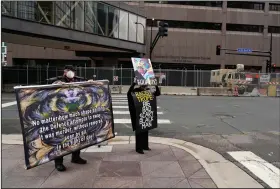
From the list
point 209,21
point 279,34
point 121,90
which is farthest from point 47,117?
point 279,34

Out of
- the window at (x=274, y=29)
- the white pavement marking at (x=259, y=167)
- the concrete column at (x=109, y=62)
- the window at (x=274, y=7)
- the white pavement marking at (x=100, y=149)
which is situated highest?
the window at (x=274, y=7)

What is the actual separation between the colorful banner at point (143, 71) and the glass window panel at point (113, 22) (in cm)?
2859

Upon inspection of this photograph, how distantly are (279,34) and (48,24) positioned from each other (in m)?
44.6

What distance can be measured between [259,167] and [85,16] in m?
28.3

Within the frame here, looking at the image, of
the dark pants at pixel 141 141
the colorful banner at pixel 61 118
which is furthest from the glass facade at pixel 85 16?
the colorful banner at pixel 61 118

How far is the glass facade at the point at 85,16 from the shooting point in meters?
25.4

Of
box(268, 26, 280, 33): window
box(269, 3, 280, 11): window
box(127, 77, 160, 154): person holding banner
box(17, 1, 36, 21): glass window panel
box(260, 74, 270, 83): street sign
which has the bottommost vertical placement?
box(127, 77, 160, 154): person holding banner

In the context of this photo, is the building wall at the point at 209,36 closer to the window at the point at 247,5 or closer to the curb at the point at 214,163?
the window at the point at 247,5

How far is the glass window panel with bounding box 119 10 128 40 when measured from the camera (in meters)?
36.4

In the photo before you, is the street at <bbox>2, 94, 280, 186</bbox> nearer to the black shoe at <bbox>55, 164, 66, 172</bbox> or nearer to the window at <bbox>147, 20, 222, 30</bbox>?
the black shoe at <bbox>55, 164, 66, 172</bbox>

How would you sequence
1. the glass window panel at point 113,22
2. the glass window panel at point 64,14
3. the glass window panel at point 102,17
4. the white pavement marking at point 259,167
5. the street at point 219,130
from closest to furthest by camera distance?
1. the white pavement marking at point 259,167
2. the street at point 219,130
3. the glass window panel at point 64,14
4. the glass window panel at point 102,17
5. the glass window panel at point 113,22

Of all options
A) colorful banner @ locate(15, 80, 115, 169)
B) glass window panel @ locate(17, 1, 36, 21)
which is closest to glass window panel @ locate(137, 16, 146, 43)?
glass window panel @ locate(17, 1, 36, 21)

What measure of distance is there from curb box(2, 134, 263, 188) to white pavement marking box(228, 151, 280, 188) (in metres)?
0.24

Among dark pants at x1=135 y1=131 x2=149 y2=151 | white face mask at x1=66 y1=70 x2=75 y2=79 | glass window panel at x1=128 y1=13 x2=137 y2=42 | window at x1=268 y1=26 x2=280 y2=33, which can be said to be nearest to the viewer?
white face mask at x1=66 y1=70 x2=75 y2=79
